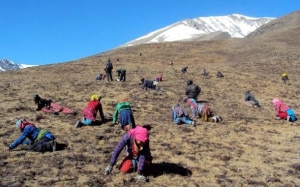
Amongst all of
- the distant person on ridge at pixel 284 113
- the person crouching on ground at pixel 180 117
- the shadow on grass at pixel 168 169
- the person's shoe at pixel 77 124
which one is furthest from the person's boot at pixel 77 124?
the distant person on ridge at pixel 284 113

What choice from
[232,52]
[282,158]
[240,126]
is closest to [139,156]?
[282,158]

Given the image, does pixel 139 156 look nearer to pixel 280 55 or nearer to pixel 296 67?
pixel 296 67

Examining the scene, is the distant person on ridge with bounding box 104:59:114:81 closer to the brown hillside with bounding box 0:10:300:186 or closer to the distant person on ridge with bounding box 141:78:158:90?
the brown hillside with bounding box 0:10:300:186

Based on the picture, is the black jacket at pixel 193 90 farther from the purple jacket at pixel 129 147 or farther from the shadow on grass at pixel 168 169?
the purple jacket at pixel 129 147

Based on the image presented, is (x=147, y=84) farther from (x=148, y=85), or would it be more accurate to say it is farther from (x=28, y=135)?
(x=28, y=135)

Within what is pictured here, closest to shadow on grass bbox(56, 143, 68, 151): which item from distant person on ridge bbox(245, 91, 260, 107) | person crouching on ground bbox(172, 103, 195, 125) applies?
person crouching on ground bbox(172, 103, 195, 125)

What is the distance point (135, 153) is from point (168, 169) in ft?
4.77

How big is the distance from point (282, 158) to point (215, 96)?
1389 cm

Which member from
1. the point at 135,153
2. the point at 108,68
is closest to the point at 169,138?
the point at 135,153

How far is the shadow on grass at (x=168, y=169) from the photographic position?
11702 millimetres

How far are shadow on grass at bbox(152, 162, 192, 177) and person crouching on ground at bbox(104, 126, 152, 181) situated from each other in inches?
16.3

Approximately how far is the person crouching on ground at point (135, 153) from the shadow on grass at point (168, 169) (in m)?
0.41

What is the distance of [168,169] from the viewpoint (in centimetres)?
1204

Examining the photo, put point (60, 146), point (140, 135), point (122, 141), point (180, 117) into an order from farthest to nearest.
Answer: point (180, 117)
point (60, 146)
point (122, 141)
point (140, 135)
